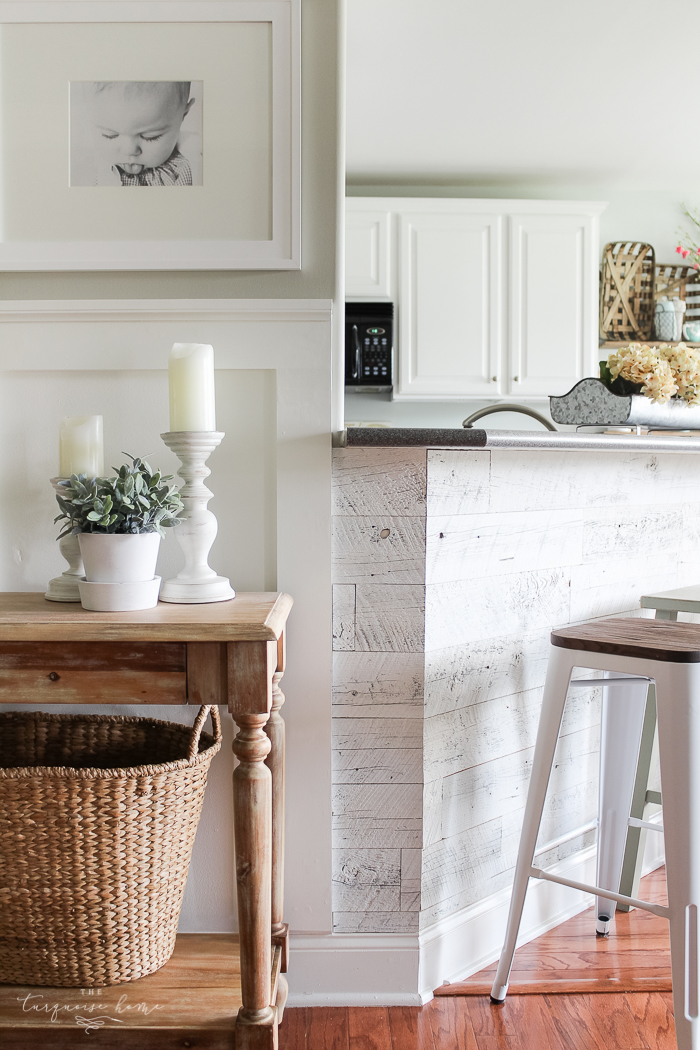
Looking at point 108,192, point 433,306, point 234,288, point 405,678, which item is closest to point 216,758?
point 405,678

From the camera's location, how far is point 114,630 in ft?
3.64

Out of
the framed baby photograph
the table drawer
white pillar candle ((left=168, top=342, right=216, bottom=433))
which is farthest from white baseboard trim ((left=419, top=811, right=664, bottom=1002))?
the framed baby photograph

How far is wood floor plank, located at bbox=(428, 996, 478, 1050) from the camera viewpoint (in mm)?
1407

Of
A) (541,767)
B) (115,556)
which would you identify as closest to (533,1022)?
(541,767)

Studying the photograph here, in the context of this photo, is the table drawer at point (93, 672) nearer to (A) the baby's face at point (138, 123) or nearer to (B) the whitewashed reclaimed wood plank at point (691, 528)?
(A) the baby's face at point (138, 123)

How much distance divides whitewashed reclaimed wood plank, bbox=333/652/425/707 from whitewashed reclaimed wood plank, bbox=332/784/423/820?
16 cm

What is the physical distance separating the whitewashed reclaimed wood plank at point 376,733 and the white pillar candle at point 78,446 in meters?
0.64

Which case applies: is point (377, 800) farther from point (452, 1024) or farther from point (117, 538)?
point (117, 538)

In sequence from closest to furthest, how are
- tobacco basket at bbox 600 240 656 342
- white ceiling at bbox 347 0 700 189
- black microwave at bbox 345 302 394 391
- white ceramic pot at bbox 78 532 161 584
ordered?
1. white ceramic pot at bbox 78 532 161 584
2. white ceiling at bbox 347 0 700 189
3. black microwave at bbox 345 302 394 391
4. tobacco basket at bbox 600 240 656 342

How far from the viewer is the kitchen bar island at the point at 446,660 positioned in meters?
1.49

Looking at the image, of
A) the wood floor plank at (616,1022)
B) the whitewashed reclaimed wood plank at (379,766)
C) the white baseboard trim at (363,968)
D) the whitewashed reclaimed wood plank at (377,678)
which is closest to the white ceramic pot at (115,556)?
the whitewashed reclaimed wood plank at (377,678)

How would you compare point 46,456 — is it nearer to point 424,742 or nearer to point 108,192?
point 108,192

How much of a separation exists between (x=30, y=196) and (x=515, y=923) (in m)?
1.61

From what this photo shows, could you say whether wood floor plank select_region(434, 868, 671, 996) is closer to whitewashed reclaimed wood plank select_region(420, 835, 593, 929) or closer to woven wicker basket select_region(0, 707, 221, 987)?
whitewashed reclaimed wood plank select_region(420, 835, 593, 929)
